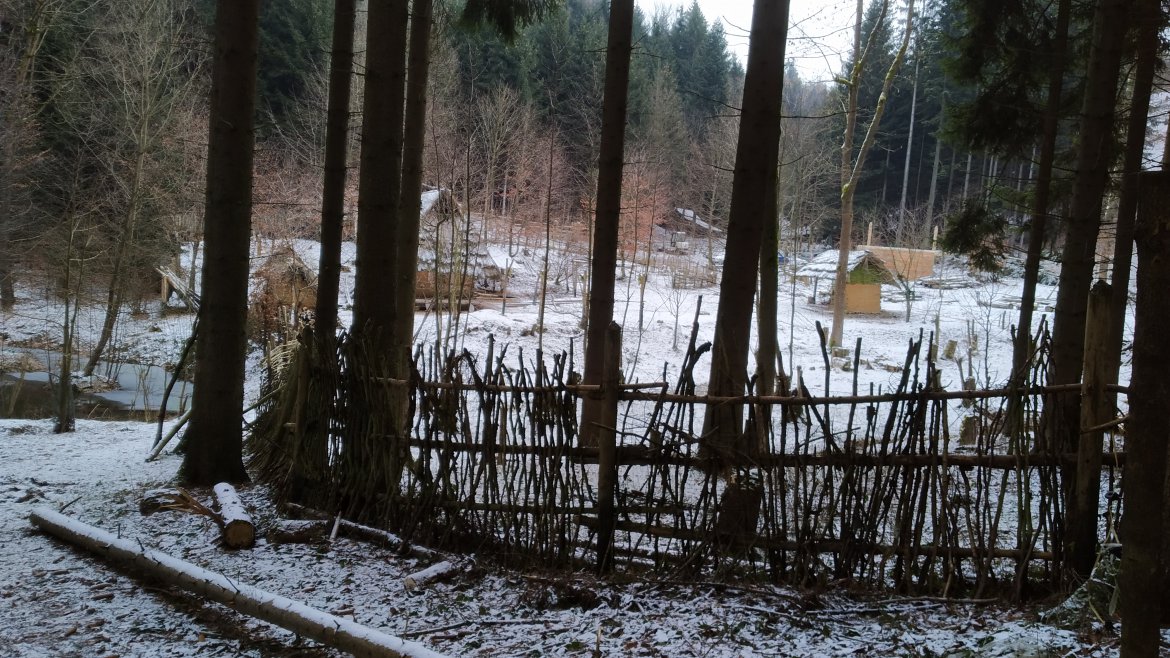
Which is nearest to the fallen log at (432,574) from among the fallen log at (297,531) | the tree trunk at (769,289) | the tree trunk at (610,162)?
the fallen log at (297,531)

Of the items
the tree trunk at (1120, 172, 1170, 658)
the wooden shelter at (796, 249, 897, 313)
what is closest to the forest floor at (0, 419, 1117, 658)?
the tree trunk at (1120, 172, 1170, 658)

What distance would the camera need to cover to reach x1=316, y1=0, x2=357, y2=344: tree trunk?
7336 mm

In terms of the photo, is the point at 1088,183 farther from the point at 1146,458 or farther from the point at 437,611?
the point at 437,611

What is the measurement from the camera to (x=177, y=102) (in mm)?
19250

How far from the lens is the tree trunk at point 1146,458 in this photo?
195 cm

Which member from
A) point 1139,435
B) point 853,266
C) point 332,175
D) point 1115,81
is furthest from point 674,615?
point 853,266

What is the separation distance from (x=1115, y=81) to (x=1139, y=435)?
19.3 ft

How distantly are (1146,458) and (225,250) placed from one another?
579 cm

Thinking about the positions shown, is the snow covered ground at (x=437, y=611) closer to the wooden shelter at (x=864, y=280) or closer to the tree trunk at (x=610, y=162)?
the tree trunk at (x=610, y=162)

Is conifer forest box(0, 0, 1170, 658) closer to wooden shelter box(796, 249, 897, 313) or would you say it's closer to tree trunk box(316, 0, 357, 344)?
tree trunk box(316, 0, 357, 344)

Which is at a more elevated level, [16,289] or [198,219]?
[198,219]

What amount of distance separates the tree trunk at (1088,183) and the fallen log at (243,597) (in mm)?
5685

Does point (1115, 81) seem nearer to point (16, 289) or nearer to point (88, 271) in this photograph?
point (88, 271)

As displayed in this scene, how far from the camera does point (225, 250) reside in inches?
225
